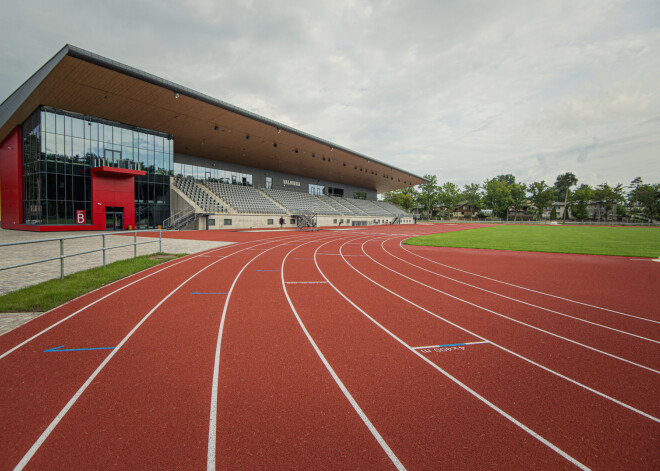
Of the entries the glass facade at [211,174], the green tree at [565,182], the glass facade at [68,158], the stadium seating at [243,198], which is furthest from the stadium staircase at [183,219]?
the green tree at [565,182]

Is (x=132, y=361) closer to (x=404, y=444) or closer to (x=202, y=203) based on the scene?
(x=404, y=444)

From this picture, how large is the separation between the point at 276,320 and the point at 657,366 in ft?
18.8

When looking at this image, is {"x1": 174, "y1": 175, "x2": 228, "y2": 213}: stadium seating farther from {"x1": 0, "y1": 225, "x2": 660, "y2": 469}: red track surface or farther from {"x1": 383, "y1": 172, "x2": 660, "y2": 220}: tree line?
{"x1": 383, "y1": 172, "x2": 660, "y2": 220}: tree line

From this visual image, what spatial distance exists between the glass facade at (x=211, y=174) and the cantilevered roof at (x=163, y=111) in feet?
5.65

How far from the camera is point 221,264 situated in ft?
34.9

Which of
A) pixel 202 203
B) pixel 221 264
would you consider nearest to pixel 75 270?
pixel 221 264

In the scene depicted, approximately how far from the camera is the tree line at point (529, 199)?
236 feet

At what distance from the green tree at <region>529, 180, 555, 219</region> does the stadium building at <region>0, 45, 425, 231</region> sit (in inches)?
→ 2800

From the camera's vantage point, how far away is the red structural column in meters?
24.7

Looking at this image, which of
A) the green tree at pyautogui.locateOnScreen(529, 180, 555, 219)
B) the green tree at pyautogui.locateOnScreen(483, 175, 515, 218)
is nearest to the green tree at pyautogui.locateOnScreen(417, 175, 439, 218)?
the green tree at pyautogui.locateOnScreen(483, 175, 515, 218)

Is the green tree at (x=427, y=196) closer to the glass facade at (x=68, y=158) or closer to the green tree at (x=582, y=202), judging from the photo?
the green tree at (x=582, y=202)

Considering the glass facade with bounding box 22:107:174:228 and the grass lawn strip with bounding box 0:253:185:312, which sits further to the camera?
the glass facade with bounding box 22:107:174:228

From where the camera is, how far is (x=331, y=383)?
3371 mm

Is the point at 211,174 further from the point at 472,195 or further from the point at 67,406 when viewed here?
the point at 472,195
